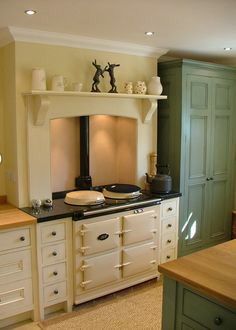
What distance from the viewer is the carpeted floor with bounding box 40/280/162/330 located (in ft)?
9.71

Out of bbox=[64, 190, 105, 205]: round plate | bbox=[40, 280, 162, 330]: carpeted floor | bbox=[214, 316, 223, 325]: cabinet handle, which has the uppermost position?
bbox=[64, 190, 105, 205]: round plate

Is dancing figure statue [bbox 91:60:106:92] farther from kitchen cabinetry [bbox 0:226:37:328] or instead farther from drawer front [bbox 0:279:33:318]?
drawer front [bbox 0:279:33:318]

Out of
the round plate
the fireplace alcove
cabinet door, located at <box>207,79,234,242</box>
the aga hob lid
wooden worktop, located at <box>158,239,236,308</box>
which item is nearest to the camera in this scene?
wooden worktop, located at <box>158,239,236,308</box>

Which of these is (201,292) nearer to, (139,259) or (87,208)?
(87,208)

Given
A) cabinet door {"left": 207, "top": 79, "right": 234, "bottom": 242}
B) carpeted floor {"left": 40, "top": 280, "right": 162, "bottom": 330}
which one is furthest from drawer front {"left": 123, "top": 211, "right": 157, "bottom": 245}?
cabinet door {"left": 207, "top": 79, "right": 234, "bottom": 242}

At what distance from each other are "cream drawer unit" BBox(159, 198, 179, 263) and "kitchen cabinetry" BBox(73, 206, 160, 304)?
10cm

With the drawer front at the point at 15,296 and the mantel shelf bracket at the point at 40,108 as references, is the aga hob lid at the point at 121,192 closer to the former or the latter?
the mantel shelf bracket at the point at 40,108

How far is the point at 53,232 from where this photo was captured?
3.00 m

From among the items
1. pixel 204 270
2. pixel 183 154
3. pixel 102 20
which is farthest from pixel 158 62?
pixel 204 270

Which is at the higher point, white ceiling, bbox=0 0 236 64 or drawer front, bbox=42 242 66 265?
white ceiling, bbox=0 0 236 64

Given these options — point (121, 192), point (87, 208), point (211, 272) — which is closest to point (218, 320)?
point (211, 272)

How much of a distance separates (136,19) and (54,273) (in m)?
2.15

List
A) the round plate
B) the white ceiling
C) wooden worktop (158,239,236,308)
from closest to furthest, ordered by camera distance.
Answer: wooden worktop (158,239,236,308) → the white ceiling → the round plate

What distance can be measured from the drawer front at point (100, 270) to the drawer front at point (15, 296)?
471mm
